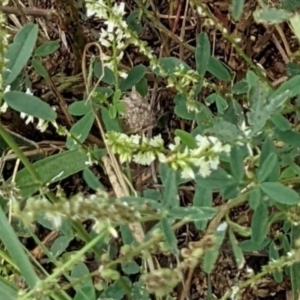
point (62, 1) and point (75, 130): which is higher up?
point (62, 1)

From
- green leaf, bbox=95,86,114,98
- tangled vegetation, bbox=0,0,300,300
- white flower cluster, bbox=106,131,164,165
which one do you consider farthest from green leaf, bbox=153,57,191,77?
white flower cluster, bbox=106,131,164,165

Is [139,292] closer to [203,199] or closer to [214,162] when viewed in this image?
[203,199]

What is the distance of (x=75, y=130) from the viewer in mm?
1250

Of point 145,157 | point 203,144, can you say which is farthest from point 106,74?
point 203,144

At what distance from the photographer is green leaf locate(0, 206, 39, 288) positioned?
1.02 meters

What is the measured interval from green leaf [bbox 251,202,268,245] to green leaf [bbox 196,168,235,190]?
0.25ft

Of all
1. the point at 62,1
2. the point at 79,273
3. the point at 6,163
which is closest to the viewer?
the point at 79,273

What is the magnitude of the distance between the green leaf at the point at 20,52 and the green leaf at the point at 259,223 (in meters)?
0.40

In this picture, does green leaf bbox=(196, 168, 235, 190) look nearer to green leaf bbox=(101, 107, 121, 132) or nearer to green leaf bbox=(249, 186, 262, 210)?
green leaf bbox=(249, 186, 262, 210)

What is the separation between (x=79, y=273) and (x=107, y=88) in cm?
33

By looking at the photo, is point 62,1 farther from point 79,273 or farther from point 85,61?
point 79,273

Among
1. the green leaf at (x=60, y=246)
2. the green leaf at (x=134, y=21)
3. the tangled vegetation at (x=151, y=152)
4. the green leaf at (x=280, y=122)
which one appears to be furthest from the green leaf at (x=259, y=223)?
the green leaf at (x=134, y=21)

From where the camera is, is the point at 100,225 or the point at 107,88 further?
the point at 107,88

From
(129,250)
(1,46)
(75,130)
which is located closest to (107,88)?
(75,130)
